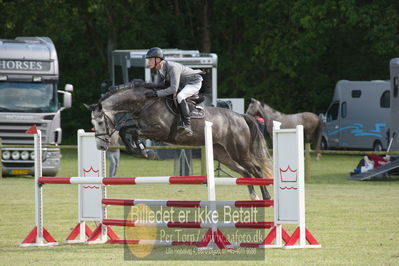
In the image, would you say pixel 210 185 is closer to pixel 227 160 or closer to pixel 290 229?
pixel 290 229

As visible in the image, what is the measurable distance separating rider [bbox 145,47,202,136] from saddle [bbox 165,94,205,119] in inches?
5.5

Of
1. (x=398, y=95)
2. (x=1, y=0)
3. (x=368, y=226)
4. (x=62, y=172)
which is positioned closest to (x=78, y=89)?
(x=1, y=0)

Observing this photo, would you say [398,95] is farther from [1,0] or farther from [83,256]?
[1,0]

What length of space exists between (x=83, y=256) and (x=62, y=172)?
1573 cm

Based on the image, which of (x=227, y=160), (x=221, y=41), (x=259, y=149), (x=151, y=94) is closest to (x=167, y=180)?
(x=151, y=94)

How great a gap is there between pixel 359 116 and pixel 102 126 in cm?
2410

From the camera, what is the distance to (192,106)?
1220cm

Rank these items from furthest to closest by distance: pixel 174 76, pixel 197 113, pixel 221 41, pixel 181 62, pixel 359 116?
pixel 221 41, pixel 359 116, pixel 181 62, pixel 197 113, pixel 174 76

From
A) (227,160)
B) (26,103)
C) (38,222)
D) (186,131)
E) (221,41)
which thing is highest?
(221,41)

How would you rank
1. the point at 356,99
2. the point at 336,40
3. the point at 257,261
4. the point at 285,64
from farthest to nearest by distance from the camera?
the point at 336,40 → the point at 285,64 → the point at 356,99 → the point at 257,261

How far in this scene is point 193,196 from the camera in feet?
59.2

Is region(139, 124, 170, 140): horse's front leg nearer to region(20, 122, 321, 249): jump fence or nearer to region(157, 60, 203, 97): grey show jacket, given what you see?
region(157, 60, 203, 97): grey show jacket

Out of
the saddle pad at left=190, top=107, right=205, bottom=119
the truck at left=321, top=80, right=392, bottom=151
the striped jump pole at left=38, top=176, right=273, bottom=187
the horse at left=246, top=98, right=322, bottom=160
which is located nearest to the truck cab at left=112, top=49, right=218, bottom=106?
the horse at left=246, top=98, right=322, bottom=160

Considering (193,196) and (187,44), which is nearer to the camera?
(193,196)
